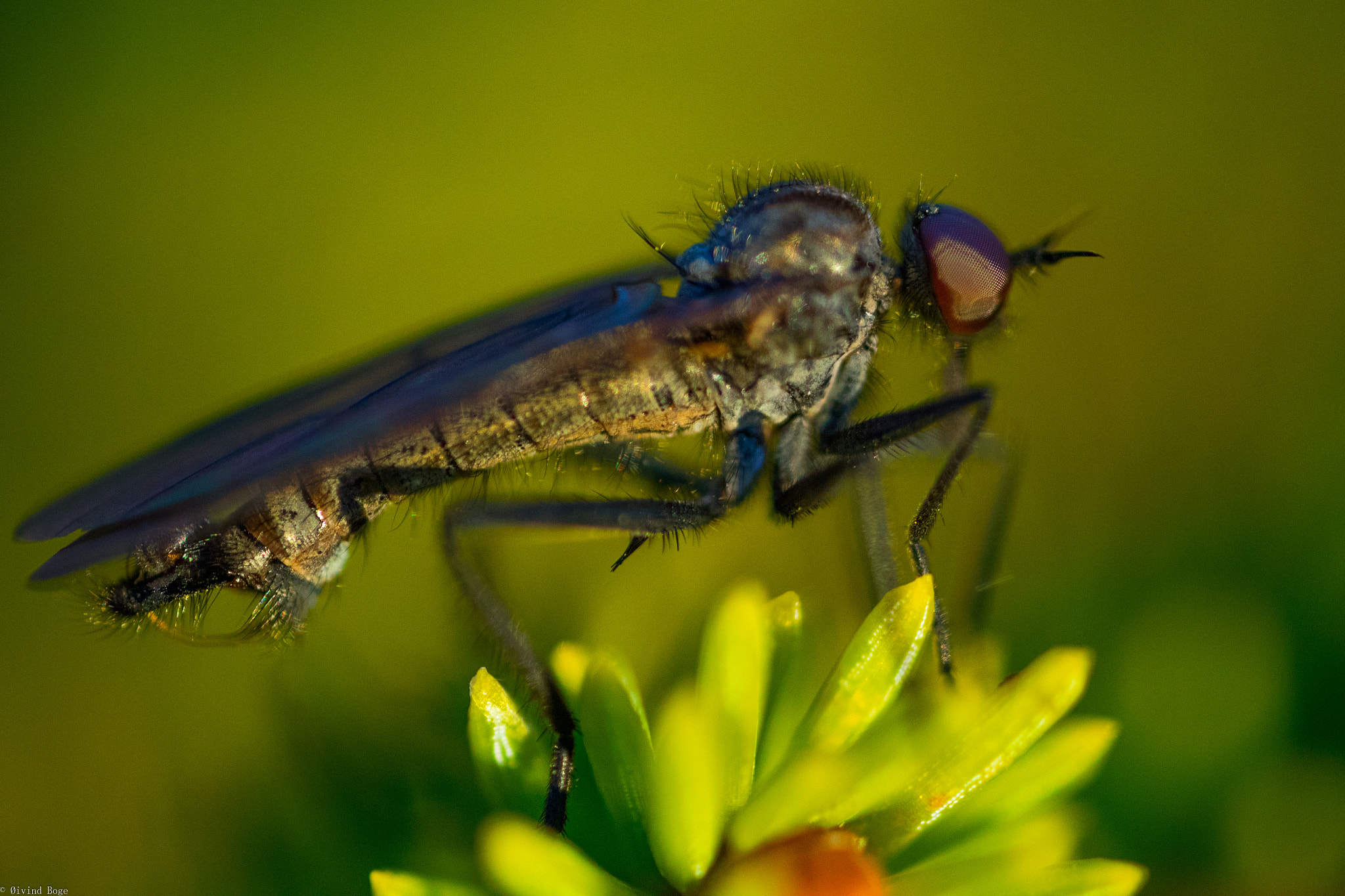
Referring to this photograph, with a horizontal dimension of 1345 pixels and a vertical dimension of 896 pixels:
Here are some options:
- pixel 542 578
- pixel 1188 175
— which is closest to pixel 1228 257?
pixel 1188 175

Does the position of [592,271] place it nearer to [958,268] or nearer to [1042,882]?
[958,268]

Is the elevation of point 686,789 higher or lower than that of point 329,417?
lower

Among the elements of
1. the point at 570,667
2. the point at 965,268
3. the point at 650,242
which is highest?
the point at 650,242

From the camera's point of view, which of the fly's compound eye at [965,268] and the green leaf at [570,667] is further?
the fly's compound eye at [965,268]

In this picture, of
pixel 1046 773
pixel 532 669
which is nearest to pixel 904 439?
pixel 532 669

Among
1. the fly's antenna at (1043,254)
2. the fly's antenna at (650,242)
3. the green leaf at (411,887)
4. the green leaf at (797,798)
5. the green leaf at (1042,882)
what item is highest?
the fly's antenna at (650,242)

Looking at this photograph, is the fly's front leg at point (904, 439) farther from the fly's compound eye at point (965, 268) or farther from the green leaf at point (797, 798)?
the green leaf at point (797, 798)

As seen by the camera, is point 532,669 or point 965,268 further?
point 965,268

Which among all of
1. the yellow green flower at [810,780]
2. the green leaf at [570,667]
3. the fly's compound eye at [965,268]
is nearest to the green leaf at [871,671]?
the yellow green flower at [810,780]
